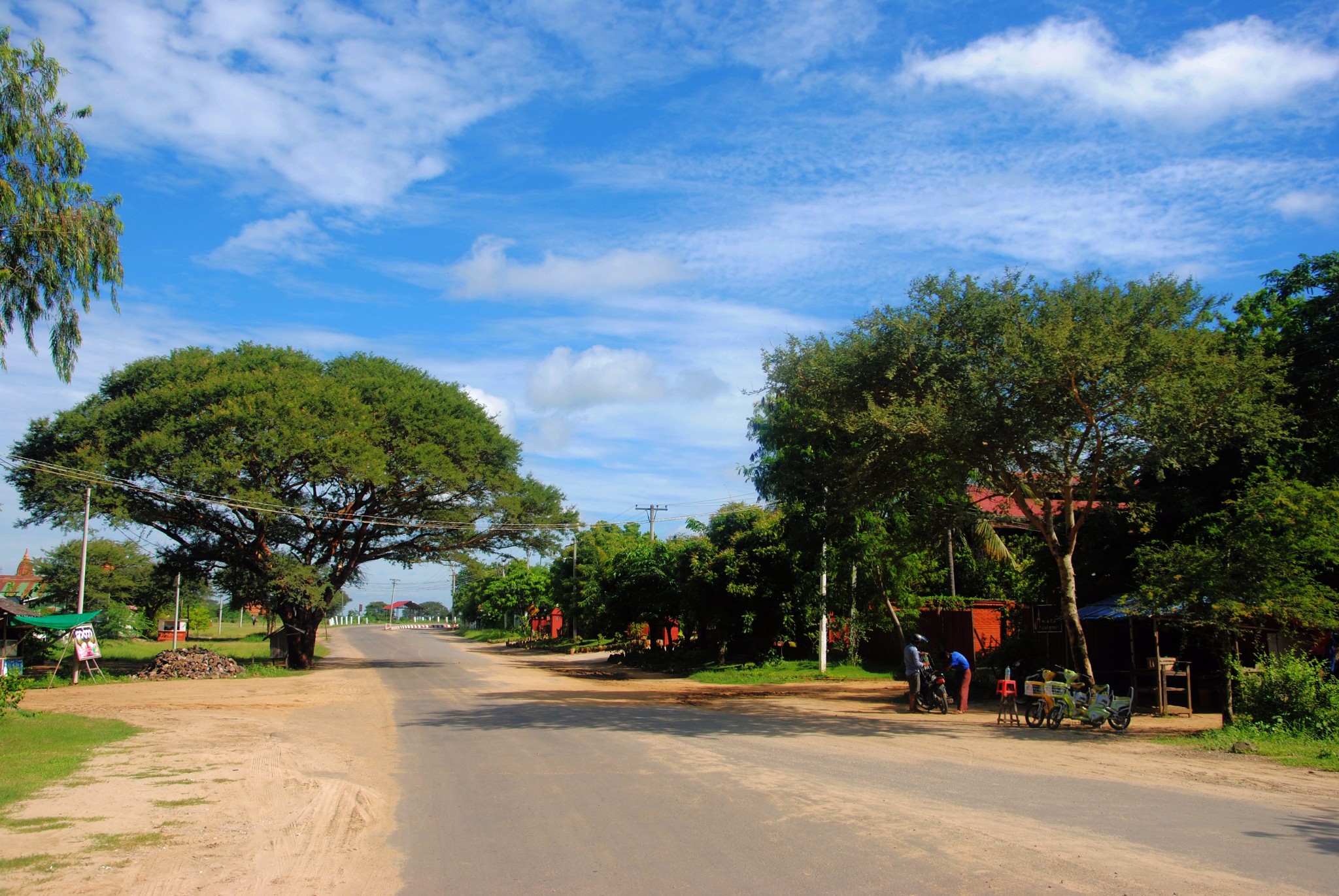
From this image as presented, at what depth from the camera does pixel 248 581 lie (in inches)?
1505

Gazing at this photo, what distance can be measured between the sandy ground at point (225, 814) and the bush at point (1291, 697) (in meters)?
13.8

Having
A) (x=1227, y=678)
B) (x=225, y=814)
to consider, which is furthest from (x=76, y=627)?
(x=1227, y=678)

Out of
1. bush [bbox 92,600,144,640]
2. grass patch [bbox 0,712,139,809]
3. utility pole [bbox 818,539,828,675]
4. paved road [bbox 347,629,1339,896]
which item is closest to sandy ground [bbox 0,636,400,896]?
grass patch [bbox 0,712,139,809]

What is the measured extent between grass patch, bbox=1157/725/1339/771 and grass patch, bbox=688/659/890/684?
49.3 feet

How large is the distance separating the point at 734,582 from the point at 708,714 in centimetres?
1226

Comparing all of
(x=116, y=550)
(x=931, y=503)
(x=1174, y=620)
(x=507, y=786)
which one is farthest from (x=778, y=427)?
(x=116, y=550)

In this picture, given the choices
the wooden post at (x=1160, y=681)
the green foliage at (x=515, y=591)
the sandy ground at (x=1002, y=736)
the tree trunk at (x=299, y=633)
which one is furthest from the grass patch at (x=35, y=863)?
the green foliage at (x=515, y=591)

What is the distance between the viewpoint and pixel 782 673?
30.3 meters

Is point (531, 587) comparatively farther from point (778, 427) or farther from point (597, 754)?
point (597, 754)

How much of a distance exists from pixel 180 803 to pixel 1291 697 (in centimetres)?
1629

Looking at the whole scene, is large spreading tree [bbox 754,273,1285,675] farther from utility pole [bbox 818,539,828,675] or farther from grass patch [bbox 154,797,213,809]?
grass patch [bbox 154,797,213,809]

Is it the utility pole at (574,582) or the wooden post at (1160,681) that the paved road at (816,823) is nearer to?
the wooden post at (1160,681)

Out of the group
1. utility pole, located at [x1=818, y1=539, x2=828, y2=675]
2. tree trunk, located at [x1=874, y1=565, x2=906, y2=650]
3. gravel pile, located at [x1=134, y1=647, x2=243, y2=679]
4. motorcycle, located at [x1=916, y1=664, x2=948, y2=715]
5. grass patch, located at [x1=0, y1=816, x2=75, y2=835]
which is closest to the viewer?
grass patch, located at [x1=0, y1=816, x2=75, y2=835]

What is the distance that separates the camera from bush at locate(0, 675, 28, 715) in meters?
15.4
